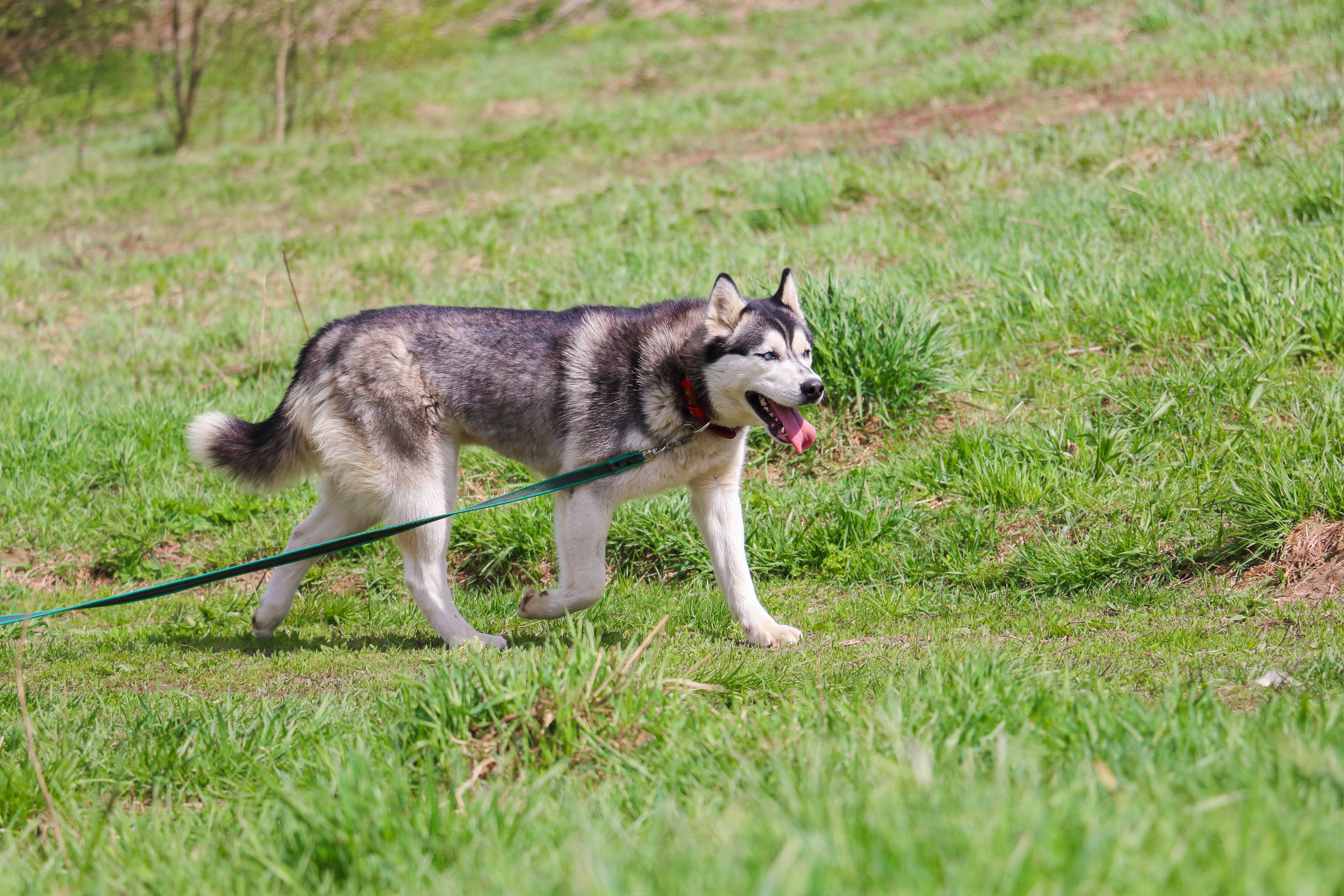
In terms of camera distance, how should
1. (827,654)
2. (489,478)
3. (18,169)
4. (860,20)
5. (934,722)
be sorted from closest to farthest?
(934,722) → (827,654) → (489,478) → (18,169) → (860,20)

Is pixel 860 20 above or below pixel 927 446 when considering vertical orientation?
above

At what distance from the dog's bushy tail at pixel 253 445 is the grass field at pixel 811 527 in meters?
0.82

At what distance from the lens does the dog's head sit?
4.60 metres

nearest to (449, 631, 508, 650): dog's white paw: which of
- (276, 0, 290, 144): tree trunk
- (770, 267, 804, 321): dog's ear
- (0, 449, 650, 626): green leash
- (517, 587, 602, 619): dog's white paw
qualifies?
(517, 587, 602, 619): dog's white paw

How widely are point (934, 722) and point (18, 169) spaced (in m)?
19.2

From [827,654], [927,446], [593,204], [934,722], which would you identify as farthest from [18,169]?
[934,722]

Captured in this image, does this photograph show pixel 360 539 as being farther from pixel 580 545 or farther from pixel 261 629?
pixel 261 629

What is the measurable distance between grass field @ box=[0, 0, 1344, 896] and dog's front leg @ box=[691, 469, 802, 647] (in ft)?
0.59

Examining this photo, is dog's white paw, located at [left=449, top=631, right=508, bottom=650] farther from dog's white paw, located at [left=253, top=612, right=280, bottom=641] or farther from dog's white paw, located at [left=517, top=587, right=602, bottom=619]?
dog's white paw, located at [left=253, top=612, right=280, bottom=641]

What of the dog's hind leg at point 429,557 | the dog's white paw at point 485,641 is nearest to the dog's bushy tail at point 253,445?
the dog's hind leg at point 429,557

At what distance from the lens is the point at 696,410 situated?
189 inches

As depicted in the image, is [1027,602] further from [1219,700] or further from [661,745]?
[661,745]

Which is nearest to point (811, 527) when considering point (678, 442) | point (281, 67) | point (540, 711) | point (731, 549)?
point (731, 549)

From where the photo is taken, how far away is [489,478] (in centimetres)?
689
